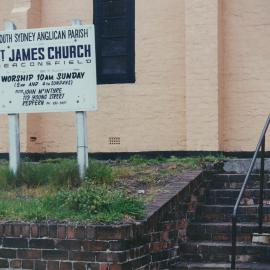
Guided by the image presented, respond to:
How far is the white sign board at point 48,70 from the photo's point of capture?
9.25 meters

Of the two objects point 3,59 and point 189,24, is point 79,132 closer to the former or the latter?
point 3,59

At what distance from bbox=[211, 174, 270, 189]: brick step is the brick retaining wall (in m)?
2.37

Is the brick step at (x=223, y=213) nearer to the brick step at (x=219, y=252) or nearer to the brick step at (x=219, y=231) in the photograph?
the brick step at (x=219, y=231)

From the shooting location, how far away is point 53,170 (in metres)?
9.28

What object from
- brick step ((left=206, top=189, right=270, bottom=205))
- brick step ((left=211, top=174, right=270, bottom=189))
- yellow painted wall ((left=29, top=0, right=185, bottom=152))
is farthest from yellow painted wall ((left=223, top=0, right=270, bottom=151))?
brick step ((left=206, top=189, right=270, bottom=205))

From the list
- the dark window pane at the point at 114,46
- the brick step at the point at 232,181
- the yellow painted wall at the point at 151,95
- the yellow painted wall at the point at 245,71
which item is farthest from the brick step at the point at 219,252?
the dark window pane at the point at 114,46

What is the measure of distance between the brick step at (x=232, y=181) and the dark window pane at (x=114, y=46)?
353 centimetres

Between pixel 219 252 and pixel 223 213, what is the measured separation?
104 cm

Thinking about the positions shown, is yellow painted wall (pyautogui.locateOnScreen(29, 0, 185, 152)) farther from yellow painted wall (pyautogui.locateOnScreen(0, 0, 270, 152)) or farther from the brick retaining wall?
the brick retaining wall

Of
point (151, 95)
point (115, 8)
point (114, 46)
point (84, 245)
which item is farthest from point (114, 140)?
point (84, 245)

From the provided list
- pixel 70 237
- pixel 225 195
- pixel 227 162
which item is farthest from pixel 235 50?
pixel 70 237

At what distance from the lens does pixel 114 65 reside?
1251 cm

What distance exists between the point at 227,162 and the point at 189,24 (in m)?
2.73

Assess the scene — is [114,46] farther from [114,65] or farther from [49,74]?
[49,74]
